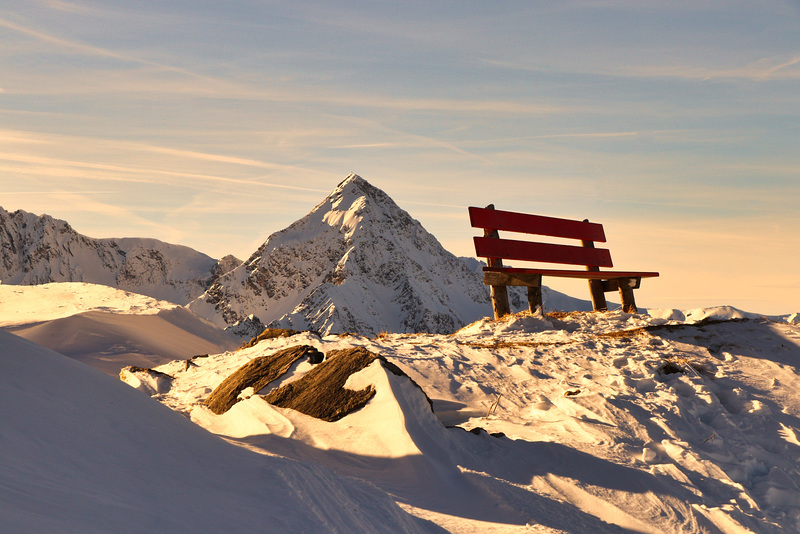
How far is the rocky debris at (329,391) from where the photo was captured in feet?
16.7

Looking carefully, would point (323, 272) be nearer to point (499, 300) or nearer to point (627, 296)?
point (627, 296)

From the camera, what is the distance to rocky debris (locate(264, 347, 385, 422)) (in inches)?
201

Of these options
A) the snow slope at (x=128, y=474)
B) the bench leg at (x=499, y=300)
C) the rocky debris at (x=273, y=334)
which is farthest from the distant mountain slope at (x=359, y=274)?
the snow slope at (x=128, y=474)

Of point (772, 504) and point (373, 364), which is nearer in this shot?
point (772, 504)

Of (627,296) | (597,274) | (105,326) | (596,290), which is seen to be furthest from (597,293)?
(105,326)

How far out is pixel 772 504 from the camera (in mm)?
4734

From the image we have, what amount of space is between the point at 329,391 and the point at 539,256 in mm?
6308

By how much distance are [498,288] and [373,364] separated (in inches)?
211

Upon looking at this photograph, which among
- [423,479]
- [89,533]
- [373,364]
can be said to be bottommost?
[423,479]

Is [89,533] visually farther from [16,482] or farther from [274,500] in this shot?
[274,500]

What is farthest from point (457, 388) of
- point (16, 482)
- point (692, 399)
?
point (16, 482)

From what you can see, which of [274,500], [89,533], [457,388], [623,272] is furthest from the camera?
[623,272]

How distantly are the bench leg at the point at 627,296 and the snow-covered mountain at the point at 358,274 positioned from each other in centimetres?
10991

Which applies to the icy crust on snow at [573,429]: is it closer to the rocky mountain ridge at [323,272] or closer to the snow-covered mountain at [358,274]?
the rocky mountain ridge at [323,272]
